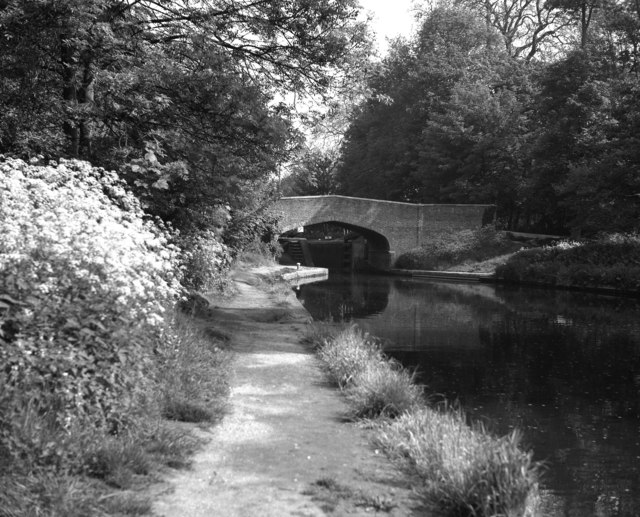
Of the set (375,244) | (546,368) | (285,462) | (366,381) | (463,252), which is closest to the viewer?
(285,462)

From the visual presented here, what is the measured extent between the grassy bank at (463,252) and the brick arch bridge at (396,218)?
2.96 ft

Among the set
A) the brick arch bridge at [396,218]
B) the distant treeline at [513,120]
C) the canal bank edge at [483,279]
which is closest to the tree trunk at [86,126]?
the distant treeline at [513,120]

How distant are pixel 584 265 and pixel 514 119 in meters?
12.0

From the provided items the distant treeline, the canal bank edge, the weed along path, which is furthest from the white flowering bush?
the canal bank edge

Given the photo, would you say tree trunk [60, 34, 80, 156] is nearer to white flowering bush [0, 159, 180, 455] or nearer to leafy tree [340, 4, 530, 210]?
white flowering bush [0, 159, 180, 455]

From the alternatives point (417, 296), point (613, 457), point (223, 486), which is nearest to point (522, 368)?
point (613, 457)

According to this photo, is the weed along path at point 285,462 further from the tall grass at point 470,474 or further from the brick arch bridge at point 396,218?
the brick arch bridge at point 396,218

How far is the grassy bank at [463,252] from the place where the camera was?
109 feet

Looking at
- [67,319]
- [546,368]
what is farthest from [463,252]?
[67,319]

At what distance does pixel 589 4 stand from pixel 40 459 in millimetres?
31966

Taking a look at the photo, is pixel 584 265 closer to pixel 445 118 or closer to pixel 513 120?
pixel 513 120

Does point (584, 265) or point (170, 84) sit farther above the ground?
point (170, 84)

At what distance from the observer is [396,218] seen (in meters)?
37.9

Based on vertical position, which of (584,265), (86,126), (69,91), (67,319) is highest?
(69,91)
